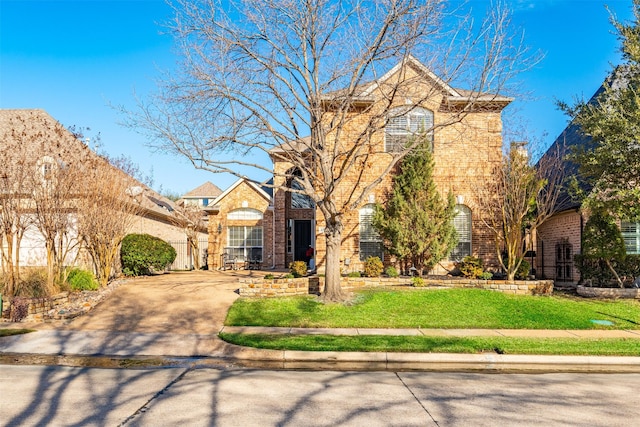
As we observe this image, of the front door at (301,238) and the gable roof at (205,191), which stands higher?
the gable roof at (205,191)

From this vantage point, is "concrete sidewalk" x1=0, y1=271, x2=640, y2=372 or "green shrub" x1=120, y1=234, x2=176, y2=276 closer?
"concrete sidewalk" x1=0, y1=271, x2=640, y2=372

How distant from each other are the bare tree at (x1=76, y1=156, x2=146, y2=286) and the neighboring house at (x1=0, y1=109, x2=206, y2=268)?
46cm

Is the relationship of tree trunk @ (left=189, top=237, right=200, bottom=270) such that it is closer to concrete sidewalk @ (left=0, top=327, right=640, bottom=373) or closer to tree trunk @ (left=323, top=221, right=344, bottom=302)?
tree trunk @ (left=323, top=221, right=344, bottom=302)

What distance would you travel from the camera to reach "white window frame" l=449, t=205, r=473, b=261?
1928cm

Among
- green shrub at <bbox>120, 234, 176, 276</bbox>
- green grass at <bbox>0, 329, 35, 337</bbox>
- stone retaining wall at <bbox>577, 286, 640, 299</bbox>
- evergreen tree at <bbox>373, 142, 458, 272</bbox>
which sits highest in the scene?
evergreen tree at <bbox>373, 142, 458, 272</bbox>

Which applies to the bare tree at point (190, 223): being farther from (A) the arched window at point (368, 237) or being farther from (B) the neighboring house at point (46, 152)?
(A) the arched window at point (368, 237)

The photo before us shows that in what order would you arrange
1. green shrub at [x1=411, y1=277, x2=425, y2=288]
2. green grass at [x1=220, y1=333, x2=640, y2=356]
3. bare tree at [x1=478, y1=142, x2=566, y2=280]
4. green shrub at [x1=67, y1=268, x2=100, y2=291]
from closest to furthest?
green grass at [x1=220, y1=333, x2=640, y2=356]
green shrub at [x1=67, y1=268, x2=100, y2=291]
green shrub at [x1=411, y1=277, x2=425, y2=288]
bare tree at [x1=478, y1=142, x2=566, y2=280]

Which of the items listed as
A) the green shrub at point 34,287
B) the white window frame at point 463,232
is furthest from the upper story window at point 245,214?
the green shrub at point 34,287

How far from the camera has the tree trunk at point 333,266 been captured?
14070mm

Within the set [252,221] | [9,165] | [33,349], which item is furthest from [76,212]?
[252,221]

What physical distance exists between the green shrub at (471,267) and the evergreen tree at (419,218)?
706 millimetres

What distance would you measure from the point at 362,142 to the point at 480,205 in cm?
679

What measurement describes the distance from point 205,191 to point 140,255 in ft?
121

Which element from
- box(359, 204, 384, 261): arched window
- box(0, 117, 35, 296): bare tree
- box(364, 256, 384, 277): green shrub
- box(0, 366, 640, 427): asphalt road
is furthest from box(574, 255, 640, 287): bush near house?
box(0, 117, 35, 296): bare tree
